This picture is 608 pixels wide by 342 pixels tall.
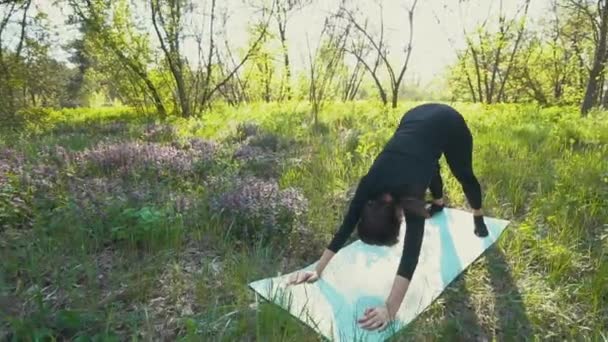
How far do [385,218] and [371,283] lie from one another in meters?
0.75

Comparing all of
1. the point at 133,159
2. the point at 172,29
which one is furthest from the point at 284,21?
the point at 133,159

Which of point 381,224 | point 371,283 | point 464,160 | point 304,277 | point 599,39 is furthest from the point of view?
point 599,39

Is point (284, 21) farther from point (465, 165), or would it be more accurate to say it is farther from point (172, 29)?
point (465, 165)

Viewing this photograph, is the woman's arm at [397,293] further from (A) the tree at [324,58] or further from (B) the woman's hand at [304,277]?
(A) the tree at [324,58]

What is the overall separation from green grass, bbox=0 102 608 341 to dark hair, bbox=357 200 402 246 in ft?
1.54

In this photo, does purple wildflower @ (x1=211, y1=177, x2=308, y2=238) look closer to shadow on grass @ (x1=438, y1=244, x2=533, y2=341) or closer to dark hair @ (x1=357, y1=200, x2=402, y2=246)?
dark hair @ (x1=357, y1=200, x2=402, y2=246)

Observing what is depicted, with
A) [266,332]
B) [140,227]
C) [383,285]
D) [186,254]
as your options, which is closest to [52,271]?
[140,227]

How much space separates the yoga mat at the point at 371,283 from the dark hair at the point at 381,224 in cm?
45

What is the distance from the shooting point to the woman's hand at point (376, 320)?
1.95m

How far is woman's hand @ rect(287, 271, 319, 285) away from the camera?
2326mm

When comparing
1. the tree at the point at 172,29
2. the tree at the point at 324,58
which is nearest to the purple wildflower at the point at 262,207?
the tree at the point at 324,58

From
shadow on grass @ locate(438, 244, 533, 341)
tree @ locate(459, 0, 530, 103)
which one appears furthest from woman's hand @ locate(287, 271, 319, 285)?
tree @ locate(459, 0, 530, 103)

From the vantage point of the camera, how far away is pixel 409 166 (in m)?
2.12

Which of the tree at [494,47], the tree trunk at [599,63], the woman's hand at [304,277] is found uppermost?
the tree at [494,47]
